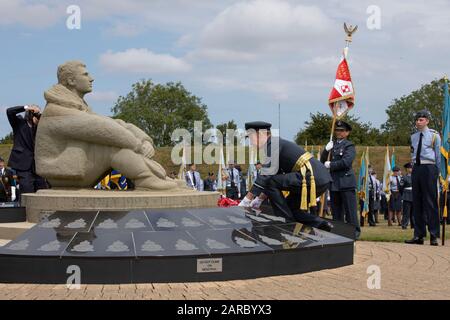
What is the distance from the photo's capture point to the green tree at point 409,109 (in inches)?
2544

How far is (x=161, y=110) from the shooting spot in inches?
2299

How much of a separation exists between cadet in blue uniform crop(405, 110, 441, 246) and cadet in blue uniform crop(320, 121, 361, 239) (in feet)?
3.63

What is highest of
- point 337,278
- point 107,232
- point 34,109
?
point 34,109

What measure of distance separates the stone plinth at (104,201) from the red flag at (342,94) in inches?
139

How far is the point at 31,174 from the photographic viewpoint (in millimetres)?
10438

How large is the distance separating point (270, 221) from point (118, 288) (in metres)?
2.72

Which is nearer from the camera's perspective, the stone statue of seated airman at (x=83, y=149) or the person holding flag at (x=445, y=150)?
the stone statue of seated airman at (x=83, y=149)

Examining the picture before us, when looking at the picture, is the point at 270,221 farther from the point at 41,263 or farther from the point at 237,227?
the point at 41,263

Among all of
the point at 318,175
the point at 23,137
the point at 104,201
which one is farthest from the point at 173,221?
the point at 23,137

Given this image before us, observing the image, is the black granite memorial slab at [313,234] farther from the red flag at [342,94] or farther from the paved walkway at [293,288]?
the red flag at [342,94]

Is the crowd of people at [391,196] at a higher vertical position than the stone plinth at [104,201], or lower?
lower

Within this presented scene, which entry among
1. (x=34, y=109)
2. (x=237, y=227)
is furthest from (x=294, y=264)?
(x=34, y=109)

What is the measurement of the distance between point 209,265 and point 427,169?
543cm

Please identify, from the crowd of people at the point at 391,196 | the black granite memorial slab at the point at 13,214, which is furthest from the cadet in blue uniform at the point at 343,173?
the crowd of people at the point at 391,196
